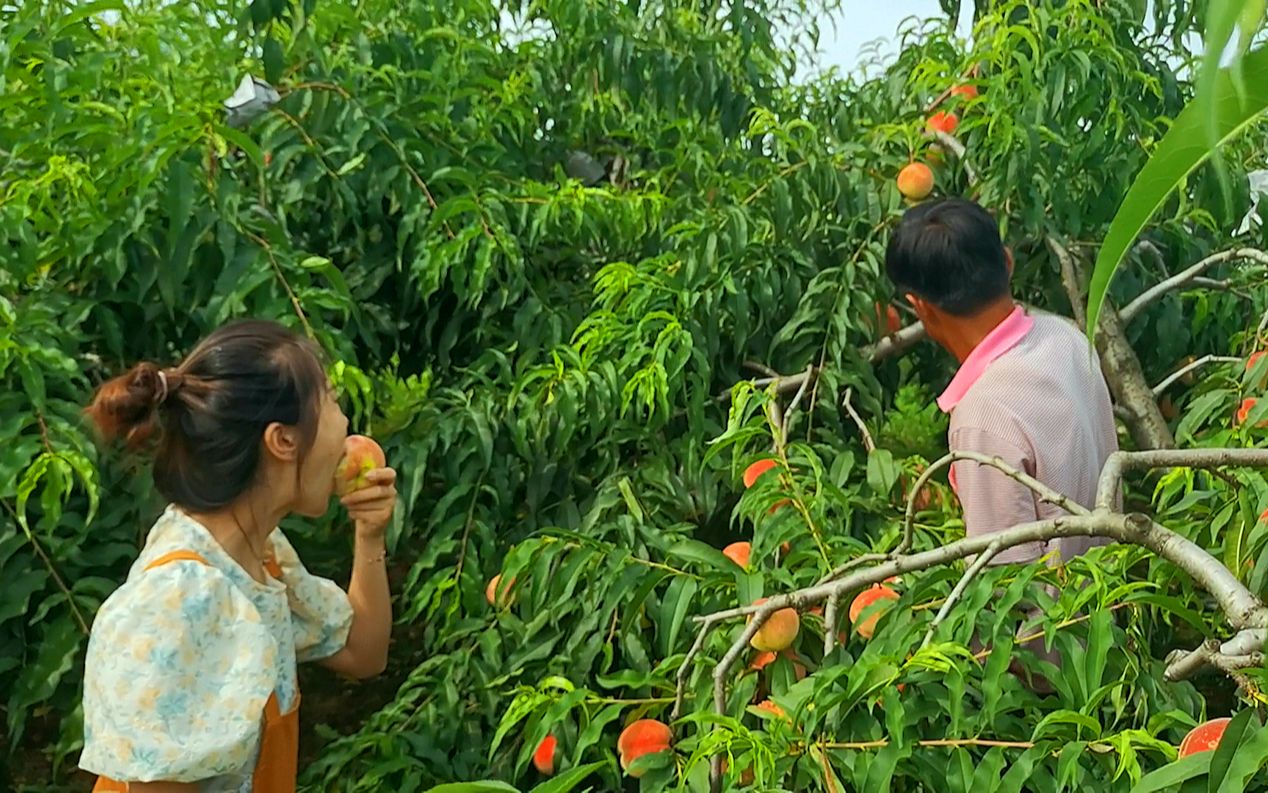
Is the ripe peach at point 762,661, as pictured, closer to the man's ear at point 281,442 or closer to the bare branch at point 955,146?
the man's ear at point 281,442

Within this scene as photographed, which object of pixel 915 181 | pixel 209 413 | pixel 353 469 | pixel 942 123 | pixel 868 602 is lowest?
pixel 868 602

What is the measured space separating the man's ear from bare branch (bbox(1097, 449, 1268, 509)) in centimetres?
101

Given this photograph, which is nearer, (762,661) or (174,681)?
(174,681)

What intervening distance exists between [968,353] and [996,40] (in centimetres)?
76

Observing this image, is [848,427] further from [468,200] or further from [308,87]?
[308,87]

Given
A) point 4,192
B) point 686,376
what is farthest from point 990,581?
point 4,192

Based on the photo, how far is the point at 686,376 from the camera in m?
2.32

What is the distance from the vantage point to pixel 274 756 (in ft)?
5.35

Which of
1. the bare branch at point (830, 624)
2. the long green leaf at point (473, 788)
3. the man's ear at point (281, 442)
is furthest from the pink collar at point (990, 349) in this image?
the long green leaf at point (473, 788)

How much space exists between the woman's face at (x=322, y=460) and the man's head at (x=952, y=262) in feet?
3.25

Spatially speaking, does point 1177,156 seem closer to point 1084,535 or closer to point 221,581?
point 1084,535

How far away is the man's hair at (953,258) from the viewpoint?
2.10m

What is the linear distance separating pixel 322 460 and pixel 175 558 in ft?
0.82

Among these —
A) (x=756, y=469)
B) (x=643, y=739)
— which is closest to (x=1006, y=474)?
(x=643, y=739)
